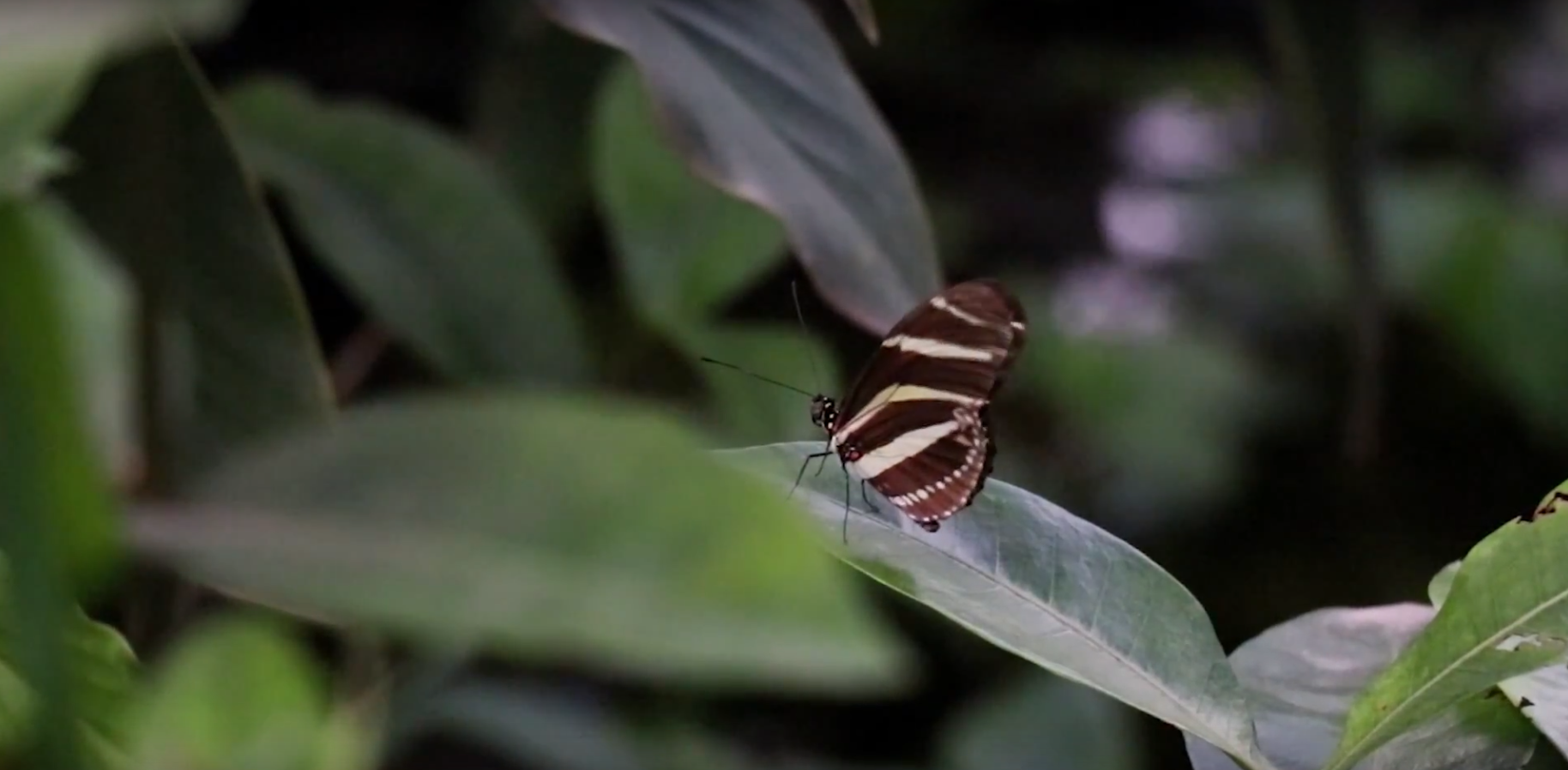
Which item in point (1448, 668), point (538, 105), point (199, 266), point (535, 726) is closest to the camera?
point (1448, 668)

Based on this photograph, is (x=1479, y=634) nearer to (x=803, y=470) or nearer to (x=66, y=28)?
(x=803, y=470)

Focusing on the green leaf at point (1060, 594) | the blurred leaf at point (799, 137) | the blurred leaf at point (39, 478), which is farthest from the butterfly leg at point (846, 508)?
the blurred leaf at point (39, 478)

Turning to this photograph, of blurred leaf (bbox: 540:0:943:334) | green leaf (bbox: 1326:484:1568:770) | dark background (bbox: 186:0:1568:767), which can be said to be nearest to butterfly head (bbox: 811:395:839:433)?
blurred leaf (bbox: 540:0:943:334)

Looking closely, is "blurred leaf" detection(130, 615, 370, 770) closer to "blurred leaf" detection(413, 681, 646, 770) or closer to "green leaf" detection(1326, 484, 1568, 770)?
"green leaf" detection(1326, 484, 1568, 770)

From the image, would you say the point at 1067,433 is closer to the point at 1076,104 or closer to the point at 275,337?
the point at 1076,104

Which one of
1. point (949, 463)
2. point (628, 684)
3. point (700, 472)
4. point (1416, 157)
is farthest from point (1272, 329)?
point (700, 472)

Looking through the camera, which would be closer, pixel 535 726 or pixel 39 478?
pixel 39 478

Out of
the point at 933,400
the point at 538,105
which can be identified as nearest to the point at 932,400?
the point at 933,400
